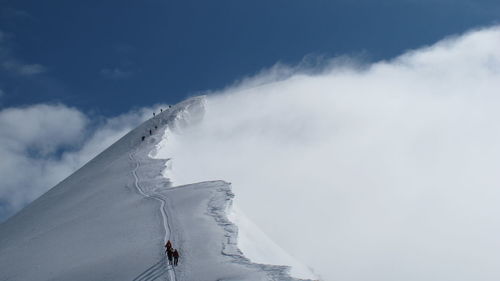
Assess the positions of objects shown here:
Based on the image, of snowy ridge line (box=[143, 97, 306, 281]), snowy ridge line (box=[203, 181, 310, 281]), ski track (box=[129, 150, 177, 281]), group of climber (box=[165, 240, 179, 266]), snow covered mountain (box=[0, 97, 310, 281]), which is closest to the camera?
Answer: snowy ridge line (box=[203, 181, 310, 281])

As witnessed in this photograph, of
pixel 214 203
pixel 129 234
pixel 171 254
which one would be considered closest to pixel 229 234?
pixel 171 254

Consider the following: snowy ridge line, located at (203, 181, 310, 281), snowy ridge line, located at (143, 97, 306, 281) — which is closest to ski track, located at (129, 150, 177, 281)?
snowy ridge line, located at (143, 97, 306, 281)

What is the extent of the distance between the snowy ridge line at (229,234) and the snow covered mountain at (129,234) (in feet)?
0.14

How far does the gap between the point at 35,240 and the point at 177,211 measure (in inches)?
437

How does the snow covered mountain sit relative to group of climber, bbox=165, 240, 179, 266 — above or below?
above

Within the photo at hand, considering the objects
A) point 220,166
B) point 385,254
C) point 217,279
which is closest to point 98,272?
point 217,279

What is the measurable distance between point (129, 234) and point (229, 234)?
682 centimetres

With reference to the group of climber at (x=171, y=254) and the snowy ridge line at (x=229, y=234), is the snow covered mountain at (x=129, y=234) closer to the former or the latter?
the snowy ridge line at (x=229, y=234)

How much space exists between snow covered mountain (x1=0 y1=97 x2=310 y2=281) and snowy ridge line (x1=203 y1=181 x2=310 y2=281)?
42 mm

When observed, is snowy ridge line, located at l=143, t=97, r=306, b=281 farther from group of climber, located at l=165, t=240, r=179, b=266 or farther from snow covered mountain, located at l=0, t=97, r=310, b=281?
group of climber, located at l=165, t=240, r=179, b=266

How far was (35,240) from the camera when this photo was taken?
3666cm

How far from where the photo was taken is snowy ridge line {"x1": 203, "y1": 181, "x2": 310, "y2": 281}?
843 inches

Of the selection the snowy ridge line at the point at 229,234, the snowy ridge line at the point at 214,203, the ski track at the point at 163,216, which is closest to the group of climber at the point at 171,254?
the ski track at the point at 163,216

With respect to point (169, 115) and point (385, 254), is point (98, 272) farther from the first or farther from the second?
point (385, 254)
